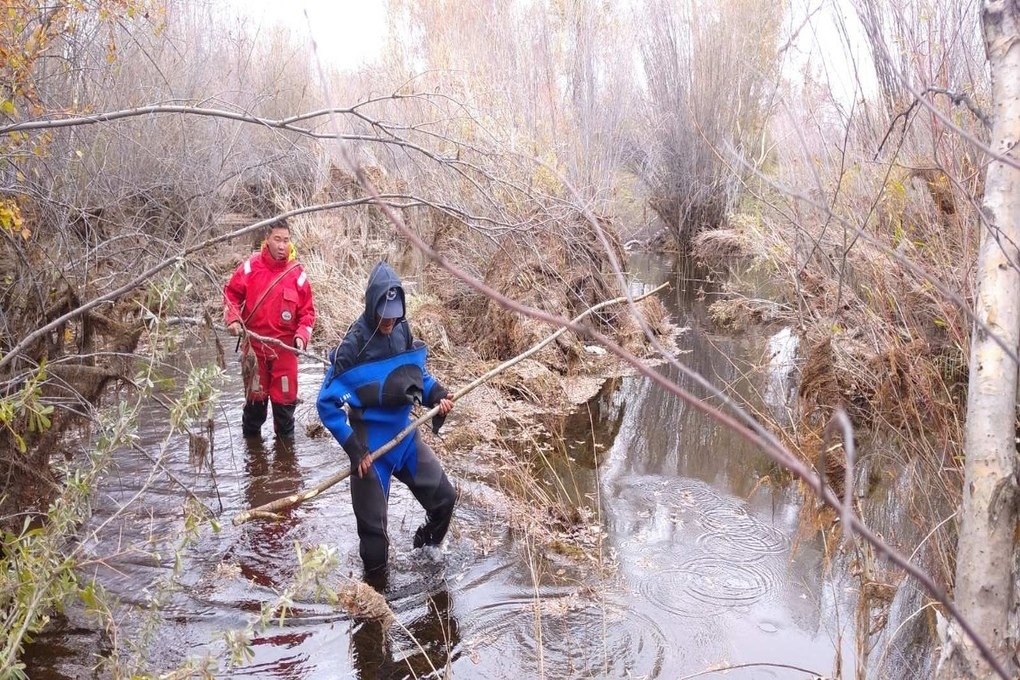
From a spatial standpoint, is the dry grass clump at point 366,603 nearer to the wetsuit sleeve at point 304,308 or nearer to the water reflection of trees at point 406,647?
the water reflection of trees at point 406,647

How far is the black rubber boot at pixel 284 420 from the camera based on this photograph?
254 inches

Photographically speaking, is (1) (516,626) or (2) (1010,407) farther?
(1) (516,626)

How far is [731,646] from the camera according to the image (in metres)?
4.14

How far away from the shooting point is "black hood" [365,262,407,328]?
13.3ft

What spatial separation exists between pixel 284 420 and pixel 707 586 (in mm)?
3646

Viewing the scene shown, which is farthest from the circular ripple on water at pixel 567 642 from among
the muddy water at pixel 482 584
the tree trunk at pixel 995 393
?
the tree trunk at pixel 995 393

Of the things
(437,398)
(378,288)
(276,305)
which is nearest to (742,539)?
(437,398)

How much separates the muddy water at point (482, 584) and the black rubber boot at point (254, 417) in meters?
0.15

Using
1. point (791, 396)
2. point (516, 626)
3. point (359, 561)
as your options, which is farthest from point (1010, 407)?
point (791, 396)

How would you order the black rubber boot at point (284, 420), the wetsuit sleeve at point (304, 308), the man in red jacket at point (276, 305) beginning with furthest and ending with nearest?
the black rubber boot at point (284, 420)
the wetsuit sleeve at point (304, 308)
the man in red jacket at point (276, 305)

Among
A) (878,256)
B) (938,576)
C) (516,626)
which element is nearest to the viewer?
(938,576)

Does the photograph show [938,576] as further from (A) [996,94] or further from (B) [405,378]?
(B) [405,378]

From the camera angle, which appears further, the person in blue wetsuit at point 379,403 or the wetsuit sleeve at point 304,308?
the wetsuit sleeve at point 304,308

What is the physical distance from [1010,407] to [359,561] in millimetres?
3692
